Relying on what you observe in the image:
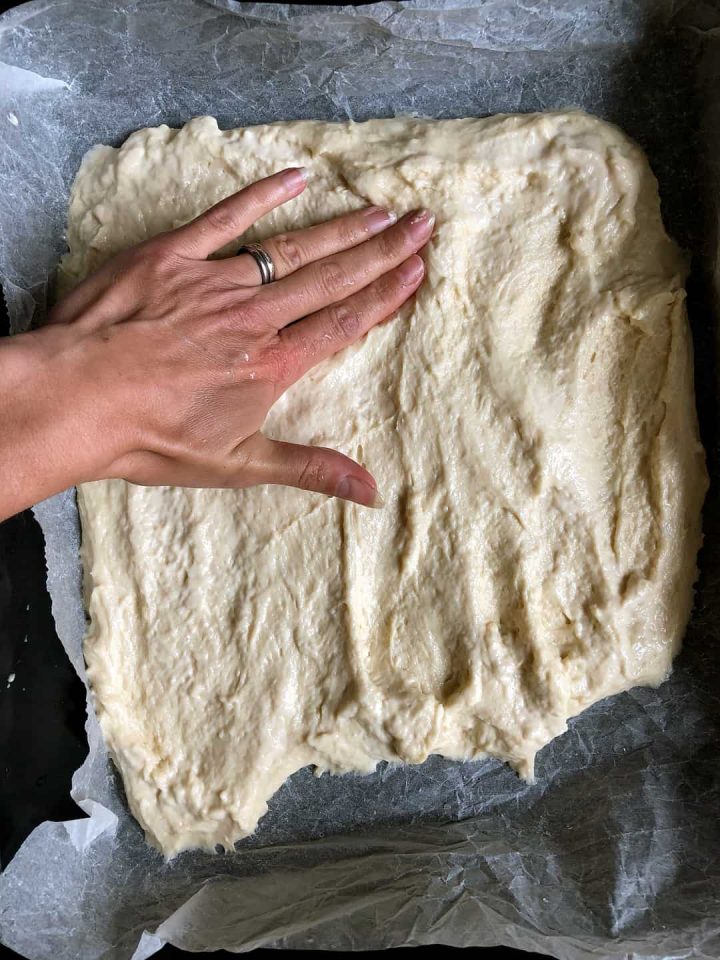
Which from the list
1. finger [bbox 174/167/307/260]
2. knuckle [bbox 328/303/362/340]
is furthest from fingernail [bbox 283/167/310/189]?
knuckle [bbox 328/303/362/340]

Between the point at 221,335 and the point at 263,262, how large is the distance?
0.16 meters

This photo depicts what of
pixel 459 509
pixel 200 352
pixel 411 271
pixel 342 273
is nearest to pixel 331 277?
pixel 342 273

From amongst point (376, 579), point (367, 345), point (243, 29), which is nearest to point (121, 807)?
point (376, 579)

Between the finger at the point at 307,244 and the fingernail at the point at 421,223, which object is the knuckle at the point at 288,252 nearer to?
the finger at the point at 307,244

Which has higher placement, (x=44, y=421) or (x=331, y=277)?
(x=331, y=277)

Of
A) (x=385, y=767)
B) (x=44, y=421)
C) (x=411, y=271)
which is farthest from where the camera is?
(x=385, y=767)

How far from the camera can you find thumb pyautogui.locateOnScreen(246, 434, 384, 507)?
1167 millimetres

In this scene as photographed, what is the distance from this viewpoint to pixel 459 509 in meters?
1.30

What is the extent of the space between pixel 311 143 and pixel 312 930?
132 cm

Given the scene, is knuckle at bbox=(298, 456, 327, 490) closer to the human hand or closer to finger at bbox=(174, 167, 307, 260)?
the human hand

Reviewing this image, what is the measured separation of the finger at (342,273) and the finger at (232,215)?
0.11m

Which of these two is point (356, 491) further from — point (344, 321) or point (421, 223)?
point (421, 223)

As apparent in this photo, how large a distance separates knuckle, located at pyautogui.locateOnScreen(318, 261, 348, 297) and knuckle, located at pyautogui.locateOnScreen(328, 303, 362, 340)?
0.03 m

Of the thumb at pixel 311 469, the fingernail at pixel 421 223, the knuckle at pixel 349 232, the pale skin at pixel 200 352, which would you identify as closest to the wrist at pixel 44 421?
the pale skin at pixel 200 352
